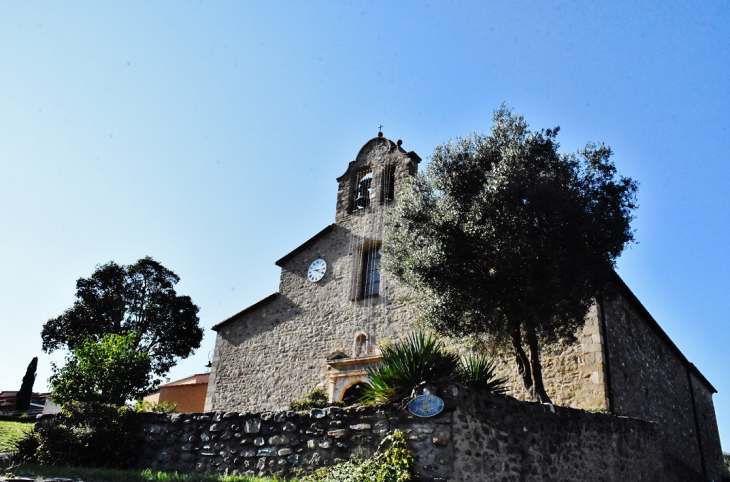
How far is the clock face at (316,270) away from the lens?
62.6ft

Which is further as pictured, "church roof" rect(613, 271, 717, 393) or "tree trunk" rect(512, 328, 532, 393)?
"church roof" rect(613, 271, 717, 393)

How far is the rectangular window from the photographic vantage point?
1773cm

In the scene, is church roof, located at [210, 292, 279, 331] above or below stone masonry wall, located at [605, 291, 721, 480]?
above

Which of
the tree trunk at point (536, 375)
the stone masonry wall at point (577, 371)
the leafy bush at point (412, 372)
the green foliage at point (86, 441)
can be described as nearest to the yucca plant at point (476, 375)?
the leafy bush at point (412, 372)

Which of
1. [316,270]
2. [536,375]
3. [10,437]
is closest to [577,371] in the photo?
[536,375]

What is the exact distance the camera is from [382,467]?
7035 mm

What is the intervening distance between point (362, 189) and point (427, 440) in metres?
13.4

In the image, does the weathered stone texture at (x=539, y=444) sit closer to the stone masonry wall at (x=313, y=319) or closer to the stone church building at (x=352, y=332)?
the stone church building at (x=352, y=332)

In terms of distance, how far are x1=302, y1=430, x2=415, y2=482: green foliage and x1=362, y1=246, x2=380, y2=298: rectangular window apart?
1016 centimetres

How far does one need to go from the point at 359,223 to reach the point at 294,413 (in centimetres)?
1106

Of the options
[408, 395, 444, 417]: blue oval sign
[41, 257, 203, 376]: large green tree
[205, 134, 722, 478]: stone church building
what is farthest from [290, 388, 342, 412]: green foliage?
[41, 257, 203, 376]: large green tree

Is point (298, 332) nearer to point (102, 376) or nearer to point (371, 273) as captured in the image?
point (371, 273)

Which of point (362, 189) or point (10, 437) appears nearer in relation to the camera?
point (10, 437)

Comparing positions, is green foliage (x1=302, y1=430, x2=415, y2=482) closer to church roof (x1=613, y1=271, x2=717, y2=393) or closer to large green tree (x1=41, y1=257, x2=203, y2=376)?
church roof (x1=613, y1=271, x2=717, y2=393)
